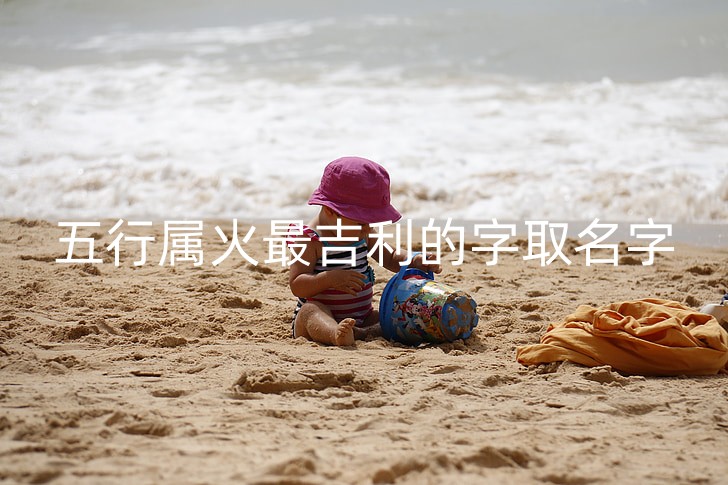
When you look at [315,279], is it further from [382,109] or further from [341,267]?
[382,109]

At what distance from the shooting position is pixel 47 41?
672 inches

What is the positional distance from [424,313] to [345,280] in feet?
1.31

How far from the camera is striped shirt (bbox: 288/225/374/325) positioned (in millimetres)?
3865

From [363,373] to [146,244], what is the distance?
10.0ft

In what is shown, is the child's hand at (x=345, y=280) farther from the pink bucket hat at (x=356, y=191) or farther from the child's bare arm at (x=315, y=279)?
the pink bucket hat at (x=356, y=191)

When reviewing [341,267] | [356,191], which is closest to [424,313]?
[341,267]

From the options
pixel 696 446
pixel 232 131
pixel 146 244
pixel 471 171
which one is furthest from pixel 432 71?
pixel 696 446

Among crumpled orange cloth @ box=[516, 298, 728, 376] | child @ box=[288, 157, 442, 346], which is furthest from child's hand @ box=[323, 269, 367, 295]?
crumpled orange cloth @ box=[516, 298, 728, 376]

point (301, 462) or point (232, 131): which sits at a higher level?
point (232, 131)

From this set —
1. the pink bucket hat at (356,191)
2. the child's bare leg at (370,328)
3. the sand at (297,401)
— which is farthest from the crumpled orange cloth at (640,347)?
the pink bucket hat at (356,191)

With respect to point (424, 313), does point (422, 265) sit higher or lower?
higher

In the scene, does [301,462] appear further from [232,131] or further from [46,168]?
[232,131]

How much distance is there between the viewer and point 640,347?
3332 millimetres

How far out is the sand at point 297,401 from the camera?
2.28 m
